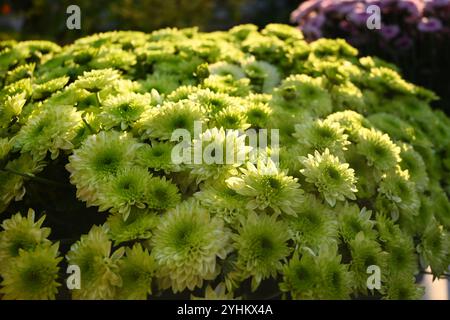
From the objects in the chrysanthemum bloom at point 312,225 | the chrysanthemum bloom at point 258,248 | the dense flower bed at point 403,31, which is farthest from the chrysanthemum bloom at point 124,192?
the dense flower bed at point 403,31

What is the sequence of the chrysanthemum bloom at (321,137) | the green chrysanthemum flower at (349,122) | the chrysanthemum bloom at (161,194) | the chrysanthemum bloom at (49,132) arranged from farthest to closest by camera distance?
the green chrysanthemum flower at (349,122)
the chrysanthemum bloom at (321,137)
the chrysanthemum bloom at (49,132)
the chrysanthemum bloom at (161,194)

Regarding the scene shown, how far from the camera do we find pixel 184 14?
5.60m

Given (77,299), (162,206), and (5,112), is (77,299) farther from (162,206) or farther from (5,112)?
(5,112)

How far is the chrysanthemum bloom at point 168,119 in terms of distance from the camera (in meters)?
1.30

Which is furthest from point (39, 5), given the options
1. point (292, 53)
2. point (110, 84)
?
point (110, 84)

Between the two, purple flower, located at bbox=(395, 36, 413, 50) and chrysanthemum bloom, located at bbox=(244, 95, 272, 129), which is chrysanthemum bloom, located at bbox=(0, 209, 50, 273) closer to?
chrysanthemum bloom, located at bbox=(244, 95, 272, 129)

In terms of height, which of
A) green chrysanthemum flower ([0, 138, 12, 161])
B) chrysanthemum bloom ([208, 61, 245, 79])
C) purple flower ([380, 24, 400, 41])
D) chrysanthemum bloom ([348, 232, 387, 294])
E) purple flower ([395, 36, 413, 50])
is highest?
purple flower ([380, 24, 400, 41])

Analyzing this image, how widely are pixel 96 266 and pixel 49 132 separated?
390mm

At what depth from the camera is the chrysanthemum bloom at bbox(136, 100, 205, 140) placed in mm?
1298

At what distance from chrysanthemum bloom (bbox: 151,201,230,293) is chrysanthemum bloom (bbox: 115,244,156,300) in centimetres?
2

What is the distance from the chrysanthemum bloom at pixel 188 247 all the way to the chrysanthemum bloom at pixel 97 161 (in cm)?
18

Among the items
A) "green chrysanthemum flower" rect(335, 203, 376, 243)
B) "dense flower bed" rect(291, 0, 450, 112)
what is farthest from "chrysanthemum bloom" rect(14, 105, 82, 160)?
"dense flower bed" rect(291, 0, 450, 112)

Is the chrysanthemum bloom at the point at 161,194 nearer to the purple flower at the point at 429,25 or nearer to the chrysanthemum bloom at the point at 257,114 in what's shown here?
the chrysanthemum bloom at the point at 257,114
